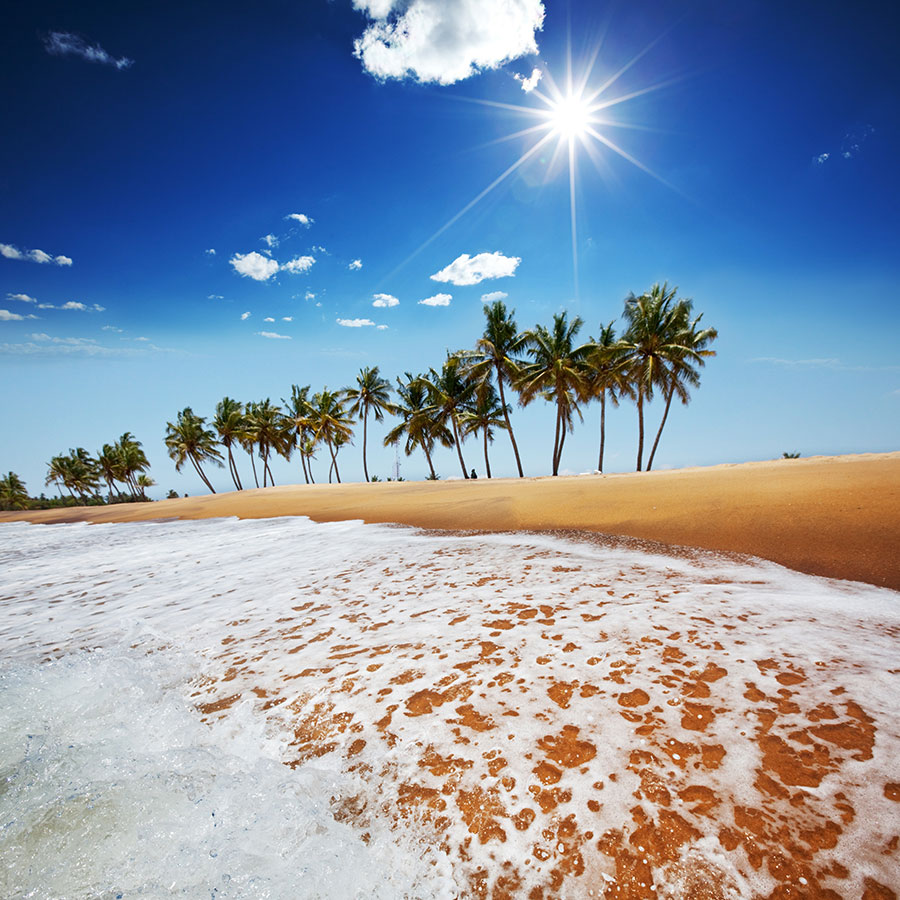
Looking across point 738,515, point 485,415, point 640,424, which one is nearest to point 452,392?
point 485,415

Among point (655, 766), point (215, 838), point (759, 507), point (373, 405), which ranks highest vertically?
point (373, 405)

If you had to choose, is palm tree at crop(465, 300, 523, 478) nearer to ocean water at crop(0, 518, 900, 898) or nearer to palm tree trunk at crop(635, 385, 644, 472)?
palm tree trunk at crop(635, 385, 644, 472)

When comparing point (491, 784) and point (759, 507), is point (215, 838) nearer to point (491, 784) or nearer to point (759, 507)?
point (491, 784)

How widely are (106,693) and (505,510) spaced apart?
22.6 ft

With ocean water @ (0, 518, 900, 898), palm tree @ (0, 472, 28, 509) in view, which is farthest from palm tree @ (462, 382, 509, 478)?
palm tree @ (0, 472, 28, 509)

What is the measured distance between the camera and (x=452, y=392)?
3062 cm

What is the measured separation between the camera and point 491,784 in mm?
1631

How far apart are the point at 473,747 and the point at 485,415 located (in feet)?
91.2

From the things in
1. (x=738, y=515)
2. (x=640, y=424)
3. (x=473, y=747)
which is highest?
(x=640, y=424)

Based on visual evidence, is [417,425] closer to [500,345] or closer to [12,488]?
[500,345]

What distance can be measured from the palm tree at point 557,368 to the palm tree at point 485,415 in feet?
10.6

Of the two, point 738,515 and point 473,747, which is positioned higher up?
point 738,515

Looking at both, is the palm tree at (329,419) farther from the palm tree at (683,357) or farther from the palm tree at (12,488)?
the palm tree at (12,488)

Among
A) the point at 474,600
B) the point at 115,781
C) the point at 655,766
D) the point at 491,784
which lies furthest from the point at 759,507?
the point at 115,781
